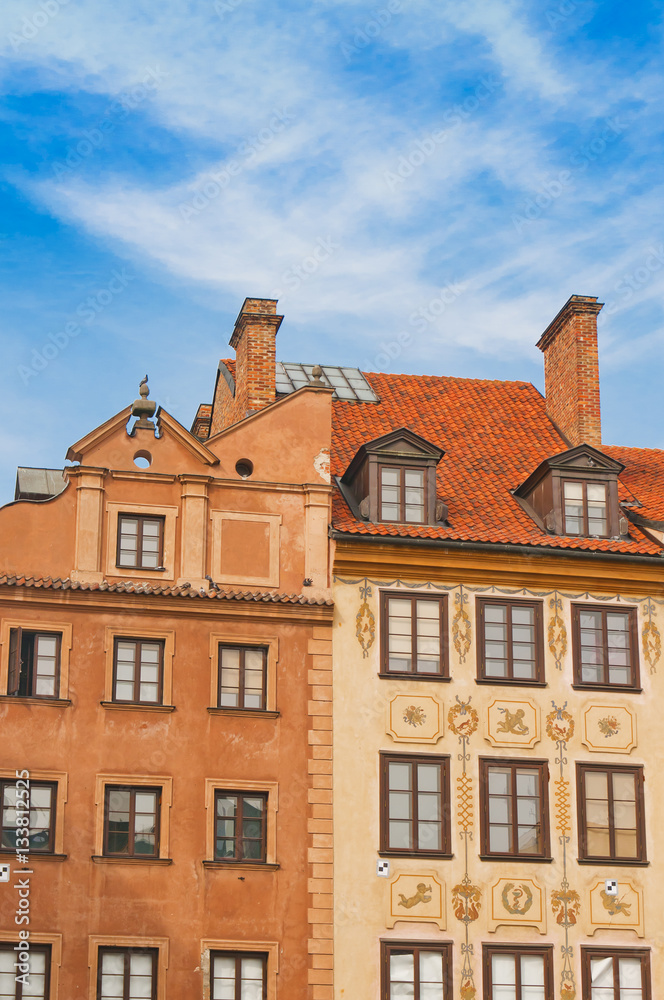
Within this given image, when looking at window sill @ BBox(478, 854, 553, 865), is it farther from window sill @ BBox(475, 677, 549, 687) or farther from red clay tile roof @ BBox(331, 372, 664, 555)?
red clay tile roof @ BBox(331, 372, 664, 555)

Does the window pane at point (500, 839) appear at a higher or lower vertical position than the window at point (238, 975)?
higher

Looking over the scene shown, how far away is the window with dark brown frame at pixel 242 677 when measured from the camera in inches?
1224

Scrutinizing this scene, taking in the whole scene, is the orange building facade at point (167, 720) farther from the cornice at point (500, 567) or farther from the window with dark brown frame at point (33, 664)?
the cornice at point (500, 567)

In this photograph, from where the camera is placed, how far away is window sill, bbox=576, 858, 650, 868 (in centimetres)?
3095

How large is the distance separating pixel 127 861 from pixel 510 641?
27.7 ft

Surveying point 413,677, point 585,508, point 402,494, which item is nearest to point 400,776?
point 413,677

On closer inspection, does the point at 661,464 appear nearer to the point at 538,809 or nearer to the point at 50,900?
the point at 538,809

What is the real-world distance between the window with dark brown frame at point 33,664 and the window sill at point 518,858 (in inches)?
330

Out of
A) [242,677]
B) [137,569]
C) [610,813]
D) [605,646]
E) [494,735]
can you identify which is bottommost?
[610,813]

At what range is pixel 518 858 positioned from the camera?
3072 cm

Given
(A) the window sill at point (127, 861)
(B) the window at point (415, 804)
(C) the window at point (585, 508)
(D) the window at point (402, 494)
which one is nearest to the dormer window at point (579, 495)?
(C) the window at point (585, 508)

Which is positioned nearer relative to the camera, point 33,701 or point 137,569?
point 33,701

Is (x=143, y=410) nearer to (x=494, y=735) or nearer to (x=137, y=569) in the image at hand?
(x=137, y=569)

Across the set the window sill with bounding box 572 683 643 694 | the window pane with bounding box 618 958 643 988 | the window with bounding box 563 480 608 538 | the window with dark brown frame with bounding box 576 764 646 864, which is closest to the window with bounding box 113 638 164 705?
the window sill with bounding box 572 683 643 694
